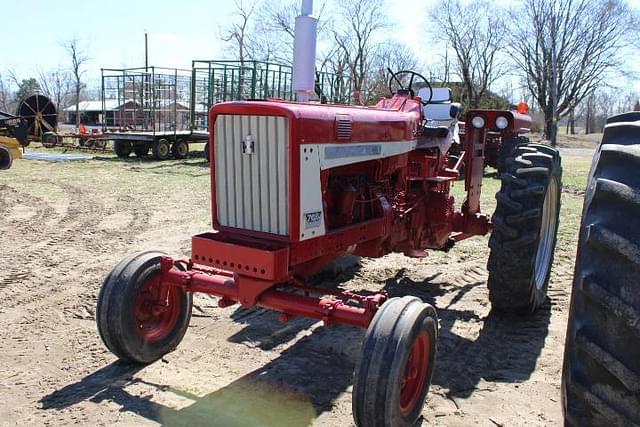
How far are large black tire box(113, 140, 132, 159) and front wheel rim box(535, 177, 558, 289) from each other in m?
17.0

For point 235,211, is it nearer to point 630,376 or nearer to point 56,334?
point 56,334

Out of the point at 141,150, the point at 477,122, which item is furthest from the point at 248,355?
the point at 141,150

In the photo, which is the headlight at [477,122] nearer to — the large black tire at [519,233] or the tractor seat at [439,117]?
the tractor seat at [439,117]

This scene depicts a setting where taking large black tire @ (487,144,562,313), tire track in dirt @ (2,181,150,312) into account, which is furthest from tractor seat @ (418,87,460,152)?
tire track in dirt @ (2,181,150,312)

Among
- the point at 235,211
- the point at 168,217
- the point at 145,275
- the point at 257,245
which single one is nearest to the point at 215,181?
the point at 235,211

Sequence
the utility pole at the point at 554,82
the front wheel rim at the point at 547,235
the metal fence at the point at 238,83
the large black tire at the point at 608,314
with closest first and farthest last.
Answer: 1. the large black tire at the point at 608,314
2. the front wheel rim at the point at 547,235
3. the metal fence at the point at 238,83
4. the utility pole at the point at 554,82

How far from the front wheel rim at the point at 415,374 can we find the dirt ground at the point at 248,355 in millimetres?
186

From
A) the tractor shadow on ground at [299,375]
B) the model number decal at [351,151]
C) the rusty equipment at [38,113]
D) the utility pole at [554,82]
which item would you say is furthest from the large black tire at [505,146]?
the utility pole at [554,82]

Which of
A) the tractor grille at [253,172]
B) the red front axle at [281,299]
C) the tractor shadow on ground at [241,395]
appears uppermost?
the tractor grille at [253,172]

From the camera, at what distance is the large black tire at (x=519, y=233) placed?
14.6 feet

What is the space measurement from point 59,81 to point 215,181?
5545 centimetres

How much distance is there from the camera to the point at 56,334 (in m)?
4.39

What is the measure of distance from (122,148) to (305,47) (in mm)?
16567

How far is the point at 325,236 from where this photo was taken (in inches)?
144
